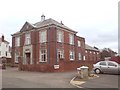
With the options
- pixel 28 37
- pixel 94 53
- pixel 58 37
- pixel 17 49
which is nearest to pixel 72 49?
pixel 58 37

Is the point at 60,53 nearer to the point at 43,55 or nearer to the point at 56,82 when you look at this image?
the point at 43,55

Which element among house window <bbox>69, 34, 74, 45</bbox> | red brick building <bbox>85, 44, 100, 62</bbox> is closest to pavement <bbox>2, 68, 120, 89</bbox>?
house window <bbox>69, 34, 74, 45</bbox>

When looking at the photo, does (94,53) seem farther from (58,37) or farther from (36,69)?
(36,69)

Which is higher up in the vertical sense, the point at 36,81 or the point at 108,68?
the point at 108,68

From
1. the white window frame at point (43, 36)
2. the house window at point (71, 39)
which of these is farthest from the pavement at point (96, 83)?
the house window at point (71, 39)

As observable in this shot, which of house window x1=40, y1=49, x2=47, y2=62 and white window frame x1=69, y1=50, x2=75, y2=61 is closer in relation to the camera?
house window x1=40, y1=49, x2=47, y2=62

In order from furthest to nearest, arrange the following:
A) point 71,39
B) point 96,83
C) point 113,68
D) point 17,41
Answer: point 17,41, point 71,39, point 113,68, point 96,83

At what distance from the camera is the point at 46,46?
37.7 metres

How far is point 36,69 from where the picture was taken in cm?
3106

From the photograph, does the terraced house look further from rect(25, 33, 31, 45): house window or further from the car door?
the car door

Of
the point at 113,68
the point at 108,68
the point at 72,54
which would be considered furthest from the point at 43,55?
the point at 113,68

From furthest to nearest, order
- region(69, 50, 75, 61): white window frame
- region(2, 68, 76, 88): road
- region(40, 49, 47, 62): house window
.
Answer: region(69, 50, 75, 61): white window frame, region(40, 49, 47, 62): house window, region(2, 68, 76, 88): road

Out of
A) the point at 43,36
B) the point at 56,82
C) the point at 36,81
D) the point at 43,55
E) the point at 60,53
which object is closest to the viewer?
the point at 56,82

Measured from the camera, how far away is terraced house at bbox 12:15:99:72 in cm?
3458
